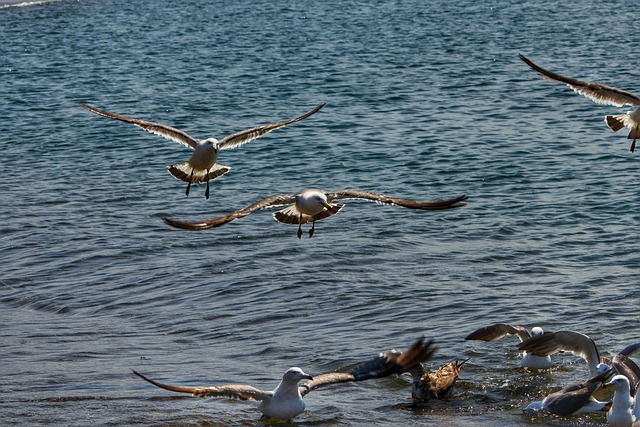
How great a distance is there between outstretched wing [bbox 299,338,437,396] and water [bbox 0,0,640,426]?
1.32ft

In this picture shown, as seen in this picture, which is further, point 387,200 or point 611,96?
point 611,96

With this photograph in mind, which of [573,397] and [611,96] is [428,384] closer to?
[573,397]

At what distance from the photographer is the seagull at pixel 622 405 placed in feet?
33.3

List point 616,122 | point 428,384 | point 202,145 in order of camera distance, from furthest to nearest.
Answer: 1. point 616,122
2. point 202,145
3. point 428,384

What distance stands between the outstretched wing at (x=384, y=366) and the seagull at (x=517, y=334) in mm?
1547

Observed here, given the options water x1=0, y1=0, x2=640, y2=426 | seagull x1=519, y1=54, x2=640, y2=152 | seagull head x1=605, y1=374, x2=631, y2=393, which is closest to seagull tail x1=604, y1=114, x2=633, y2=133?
seagull x1=519, y1=54, x2=640, y2=152

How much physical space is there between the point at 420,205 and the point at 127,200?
9.44 m

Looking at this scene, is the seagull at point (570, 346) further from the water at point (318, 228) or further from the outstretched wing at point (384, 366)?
the outstretched wing at point (384, 366)

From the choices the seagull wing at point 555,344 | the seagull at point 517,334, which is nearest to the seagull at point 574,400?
the seagull wing at point 555,344

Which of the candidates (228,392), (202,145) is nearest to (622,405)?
(228,392)

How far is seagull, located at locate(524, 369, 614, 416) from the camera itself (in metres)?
10.5

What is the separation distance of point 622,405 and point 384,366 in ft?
6.72

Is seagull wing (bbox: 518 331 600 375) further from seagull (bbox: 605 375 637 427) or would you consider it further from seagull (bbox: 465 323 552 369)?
seagull (bbox: 605 375 637 427)

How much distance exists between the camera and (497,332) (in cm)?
1204
